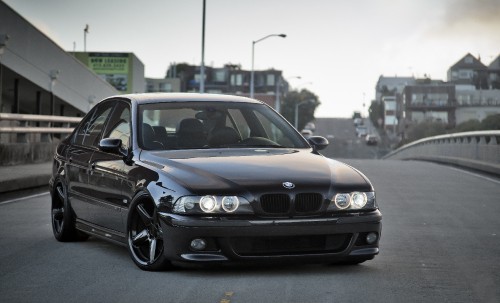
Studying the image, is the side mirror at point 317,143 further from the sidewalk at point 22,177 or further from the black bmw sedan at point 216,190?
the sidewalk at point 22,177

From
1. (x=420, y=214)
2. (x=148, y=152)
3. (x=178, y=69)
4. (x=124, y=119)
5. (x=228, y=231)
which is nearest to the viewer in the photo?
(x=228, y=231)

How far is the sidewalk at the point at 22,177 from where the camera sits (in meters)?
17.7

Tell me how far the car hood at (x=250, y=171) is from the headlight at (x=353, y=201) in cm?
5

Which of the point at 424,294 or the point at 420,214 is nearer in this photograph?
the point at 424,294

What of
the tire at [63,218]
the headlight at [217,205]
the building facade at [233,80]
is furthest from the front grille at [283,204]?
the building facade at [233,80]

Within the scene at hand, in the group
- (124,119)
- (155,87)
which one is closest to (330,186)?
(124,119)

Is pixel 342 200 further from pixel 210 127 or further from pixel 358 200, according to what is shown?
pixel 210 127

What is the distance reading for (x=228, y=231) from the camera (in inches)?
327

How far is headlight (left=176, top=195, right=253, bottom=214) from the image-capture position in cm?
829

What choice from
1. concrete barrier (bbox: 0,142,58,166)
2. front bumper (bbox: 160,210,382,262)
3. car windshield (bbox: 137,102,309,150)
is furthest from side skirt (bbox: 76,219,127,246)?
concrete barrier (bbox: 0,142,58,166)

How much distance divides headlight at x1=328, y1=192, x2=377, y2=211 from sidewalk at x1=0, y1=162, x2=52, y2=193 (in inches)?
384

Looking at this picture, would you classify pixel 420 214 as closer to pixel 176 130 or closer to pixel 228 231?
pixel 176 130

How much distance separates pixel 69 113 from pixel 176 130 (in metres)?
52.3

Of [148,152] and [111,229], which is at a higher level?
[148,152]
